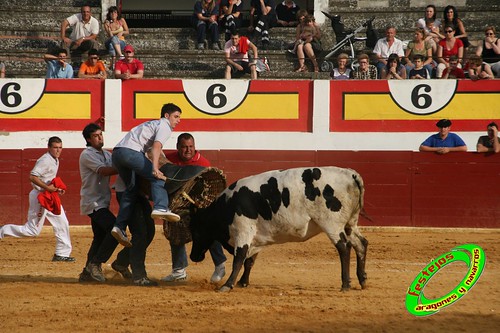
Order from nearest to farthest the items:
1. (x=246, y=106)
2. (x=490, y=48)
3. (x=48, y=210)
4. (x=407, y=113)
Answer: (x=48, y=210)
(x=407, y=113)
(x=246, y=106)
(x=490, y=48)

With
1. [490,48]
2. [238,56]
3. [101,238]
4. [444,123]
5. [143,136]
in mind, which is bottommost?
[101,238]

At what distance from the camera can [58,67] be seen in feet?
52.0

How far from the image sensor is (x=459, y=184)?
48.5ft

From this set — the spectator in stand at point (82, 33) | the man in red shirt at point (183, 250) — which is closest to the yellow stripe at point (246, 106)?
the spectator in stand at point (82, 33)

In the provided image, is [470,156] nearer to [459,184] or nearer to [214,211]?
[459,184]

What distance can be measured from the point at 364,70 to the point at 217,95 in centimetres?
235

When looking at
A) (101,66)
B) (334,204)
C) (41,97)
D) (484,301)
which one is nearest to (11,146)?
→ (41,97)

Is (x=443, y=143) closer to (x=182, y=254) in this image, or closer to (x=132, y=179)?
(x=182, y=254)

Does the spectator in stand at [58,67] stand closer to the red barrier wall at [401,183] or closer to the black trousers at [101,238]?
the red barrier wall at [401,183]

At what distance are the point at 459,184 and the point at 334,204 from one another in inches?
261

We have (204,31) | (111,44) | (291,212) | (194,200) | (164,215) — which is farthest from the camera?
(204,31)

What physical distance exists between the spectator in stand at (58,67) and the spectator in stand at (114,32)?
117cm

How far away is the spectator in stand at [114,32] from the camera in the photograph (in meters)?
17.0

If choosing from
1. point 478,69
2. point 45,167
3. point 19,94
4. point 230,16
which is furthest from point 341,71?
point 45,167
